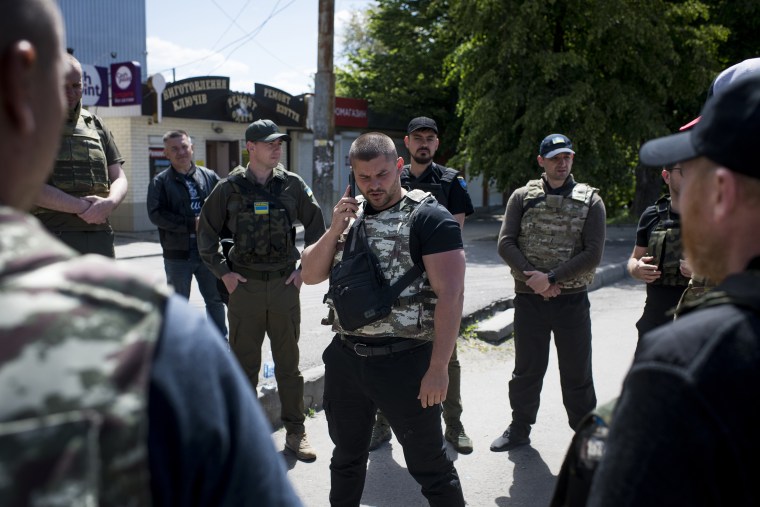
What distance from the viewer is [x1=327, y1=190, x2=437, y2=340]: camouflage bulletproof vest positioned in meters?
3.48

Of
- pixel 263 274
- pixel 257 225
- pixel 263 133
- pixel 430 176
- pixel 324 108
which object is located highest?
pixel 324 108

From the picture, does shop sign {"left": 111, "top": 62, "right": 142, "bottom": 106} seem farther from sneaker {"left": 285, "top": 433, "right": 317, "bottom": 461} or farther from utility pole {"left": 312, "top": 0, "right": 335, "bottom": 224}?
sneaker {"left": 285, "top": 433, "right": 317, "bottom": 461}

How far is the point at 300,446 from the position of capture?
477 cm

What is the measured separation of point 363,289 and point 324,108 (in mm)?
11992

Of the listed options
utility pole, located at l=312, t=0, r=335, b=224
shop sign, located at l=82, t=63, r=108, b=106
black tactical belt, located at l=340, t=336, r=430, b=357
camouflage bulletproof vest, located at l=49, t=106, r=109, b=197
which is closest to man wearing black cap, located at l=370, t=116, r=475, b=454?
Result: black tactical belt, located at l=340, t=336, r=430, b=357

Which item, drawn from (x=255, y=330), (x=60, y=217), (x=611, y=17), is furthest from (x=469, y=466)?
(x=611, y=17)

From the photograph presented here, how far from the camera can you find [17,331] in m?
0.86

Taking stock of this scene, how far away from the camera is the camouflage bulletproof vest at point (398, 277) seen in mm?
3477

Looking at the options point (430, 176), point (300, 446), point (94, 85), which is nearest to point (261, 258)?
point (300, 446)

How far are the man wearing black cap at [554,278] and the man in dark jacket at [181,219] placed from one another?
9.74 ft

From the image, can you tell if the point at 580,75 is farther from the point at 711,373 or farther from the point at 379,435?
the point at 711,373

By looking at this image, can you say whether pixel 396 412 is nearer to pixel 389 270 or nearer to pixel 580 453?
pixel 389 270

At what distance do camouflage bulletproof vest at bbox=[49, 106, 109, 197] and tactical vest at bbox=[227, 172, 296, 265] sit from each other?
943 mm

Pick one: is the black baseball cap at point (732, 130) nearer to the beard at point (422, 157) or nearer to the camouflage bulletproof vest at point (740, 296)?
the camouflage bulletproof vest at point (740, 296)
